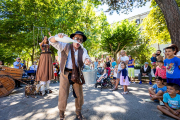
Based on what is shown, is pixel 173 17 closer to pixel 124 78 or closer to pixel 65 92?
pixel 124 78

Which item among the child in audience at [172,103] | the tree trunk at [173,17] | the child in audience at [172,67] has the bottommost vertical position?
the child in audience at [172,103]

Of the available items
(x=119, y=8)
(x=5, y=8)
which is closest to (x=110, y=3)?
(x=119, y=8)

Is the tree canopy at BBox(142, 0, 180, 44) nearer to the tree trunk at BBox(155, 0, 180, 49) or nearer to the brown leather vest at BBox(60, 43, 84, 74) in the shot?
the tree trunk at BBox(155, 0, 180, 49)

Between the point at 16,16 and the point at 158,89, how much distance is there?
629 inches

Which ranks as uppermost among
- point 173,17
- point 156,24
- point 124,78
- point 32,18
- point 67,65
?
point 32,18

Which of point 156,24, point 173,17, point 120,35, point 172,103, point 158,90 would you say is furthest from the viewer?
point 120,35

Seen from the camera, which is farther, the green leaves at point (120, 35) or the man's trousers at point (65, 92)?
the green leaves at point (120, 35)

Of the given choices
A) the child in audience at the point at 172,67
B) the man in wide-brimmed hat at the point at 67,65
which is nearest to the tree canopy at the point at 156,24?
the child in audience at the point at 172,67

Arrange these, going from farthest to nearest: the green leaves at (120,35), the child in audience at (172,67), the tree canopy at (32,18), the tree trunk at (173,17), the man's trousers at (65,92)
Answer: the green leaves at (120,35) → the tree canopy at (32,18) → the tree trunk at (173,17) → the child in audience at (172,67) → the man's trousers at (65,92)

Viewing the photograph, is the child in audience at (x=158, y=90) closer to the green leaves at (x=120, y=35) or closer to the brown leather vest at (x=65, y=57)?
the brown leather vest at (x=65, y=57)

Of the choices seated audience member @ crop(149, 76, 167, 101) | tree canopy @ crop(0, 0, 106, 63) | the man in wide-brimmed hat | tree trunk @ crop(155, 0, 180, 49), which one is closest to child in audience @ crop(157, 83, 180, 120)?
seated audience member @ crop(149, 76, 167, 101)

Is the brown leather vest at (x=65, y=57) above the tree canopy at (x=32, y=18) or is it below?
below

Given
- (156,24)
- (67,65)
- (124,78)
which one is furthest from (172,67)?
(156,24)

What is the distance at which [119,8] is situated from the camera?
961 cm
